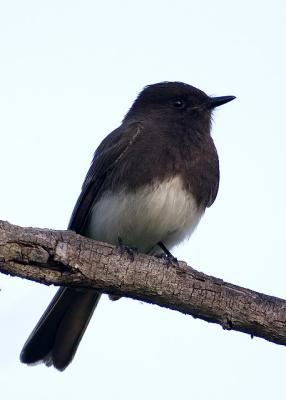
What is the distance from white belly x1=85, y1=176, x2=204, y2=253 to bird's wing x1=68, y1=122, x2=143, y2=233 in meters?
0.11

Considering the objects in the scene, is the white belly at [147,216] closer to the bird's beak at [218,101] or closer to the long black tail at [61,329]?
the long black tail at [61,329]

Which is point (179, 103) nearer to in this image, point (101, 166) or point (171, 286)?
point (101, 166)

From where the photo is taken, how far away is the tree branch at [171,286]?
4.99m

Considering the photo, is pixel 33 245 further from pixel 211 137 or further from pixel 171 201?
pixel 211 137

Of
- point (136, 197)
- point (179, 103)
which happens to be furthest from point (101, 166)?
point (179, 103)

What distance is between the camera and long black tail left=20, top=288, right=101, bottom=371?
6.38 m

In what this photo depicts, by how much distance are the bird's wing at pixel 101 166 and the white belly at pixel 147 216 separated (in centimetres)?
11

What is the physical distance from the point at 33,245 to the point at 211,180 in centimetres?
271

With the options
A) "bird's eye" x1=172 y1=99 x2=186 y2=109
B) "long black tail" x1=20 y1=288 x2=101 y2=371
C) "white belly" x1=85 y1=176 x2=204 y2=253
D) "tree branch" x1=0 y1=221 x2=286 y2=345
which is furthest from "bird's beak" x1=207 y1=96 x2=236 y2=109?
"tree branch" x1=0 y1=221 x2=286 y2=345

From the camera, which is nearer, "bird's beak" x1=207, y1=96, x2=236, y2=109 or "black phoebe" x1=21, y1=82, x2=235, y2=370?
"black phoebe" x1=21, y1=82, x2=235, y2=370

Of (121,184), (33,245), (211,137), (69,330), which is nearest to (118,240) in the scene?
(121,184)

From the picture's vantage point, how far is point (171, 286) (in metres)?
5.22

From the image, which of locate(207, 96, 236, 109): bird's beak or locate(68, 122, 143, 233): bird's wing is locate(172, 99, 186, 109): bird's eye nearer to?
locate(207, 96, 236, 109): bird's beak

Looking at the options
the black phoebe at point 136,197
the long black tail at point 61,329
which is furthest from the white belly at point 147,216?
the long black tail at point 61,329
